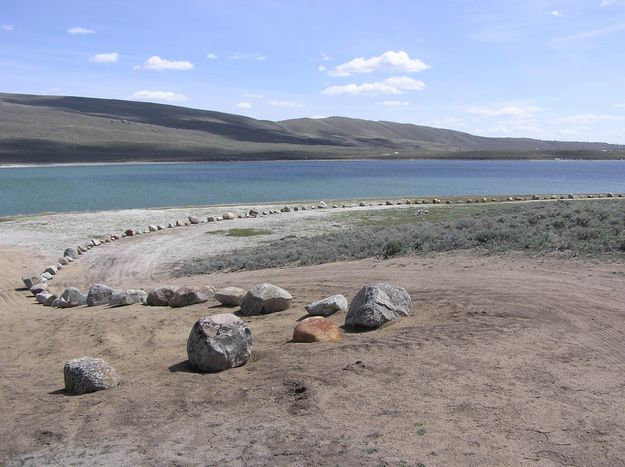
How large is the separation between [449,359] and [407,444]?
218 centimetres

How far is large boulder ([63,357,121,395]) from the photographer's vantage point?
782 centimetres

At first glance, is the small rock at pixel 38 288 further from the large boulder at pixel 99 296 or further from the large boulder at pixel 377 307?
the large boulder at pixel 377 307

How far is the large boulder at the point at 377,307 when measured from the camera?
9477 mm

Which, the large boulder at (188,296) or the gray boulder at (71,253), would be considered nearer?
the large boulder at (188,296)

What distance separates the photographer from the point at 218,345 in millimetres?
8203

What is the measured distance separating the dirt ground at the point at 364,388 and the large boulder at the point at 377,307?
0.19 meters

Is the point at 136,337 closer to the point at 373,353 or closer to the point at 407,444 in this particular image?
the point at 373,353

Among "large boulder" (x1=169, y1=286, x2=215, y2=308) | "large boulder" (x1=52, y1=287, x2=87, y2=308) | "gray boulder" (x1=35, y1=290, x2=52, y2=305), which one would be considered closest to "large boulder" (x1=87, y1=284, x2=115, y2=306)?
"large boulder" (x1=52, y1=287, x2=87, y2=308)

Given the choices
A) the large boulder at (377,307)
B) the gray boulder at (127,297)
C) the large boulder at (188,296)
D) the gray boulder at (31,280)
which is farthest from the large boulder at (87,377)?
the gray boulder at (31,280)

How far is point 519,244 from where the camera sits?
1484cm

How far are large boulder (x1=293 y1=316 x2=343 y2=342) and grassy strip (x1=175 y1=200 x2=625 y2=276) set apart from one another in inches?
258

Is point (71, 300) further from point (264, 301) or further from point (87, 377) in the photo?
point (87, 377)

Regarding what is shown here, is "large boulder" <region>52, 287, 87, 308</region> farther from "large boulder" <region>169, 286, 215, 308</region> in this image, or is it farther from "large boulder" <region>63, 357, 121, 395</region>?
"large boulder" <region>63, 357, 121, 395</region>

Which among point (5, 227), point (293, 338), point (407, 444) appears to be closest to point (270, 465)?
point (407, 444)
